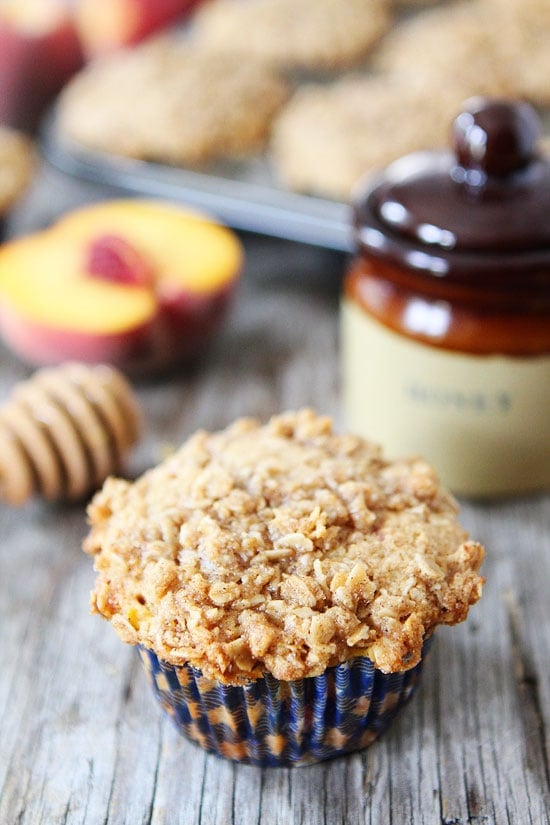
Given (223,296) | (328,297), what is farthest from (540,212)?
(328,297)

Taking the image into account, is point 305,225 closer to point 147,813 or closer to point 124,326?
point 124,326

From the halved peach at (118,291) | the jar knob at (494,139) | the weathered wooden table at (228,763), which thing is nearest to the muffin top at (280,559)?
the weathered wooden table at (228,763)

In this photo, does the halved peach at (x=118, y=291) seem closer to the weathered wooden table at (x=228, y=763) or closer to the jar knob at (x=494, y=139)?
the weathered wooden table at (x=228, y=763)

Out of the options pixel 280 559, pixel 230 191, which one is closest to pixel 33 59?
pixel 230 191

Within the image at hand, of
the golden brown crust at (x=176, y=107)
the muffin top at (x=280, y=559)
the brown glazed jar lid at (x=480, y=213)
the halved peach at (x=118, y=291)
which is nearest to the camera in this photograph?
the muffin top at (x=280, y=559)

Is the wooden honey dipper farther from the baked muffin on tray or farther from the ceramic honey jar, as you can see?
the baked muffin on tray

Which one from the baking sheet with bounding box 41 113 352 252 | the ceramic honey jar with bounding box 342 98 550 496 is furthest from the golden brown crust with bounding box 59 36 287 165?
the ceramic honey jar with bounding box 342 98 550 496

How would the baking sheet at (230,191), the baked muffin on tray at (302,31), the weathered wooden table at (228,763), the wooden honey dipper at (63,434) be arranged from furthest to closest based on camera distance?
→ the baked muffin on tray at (302,31) → the baking sheet at (230,191) → the wooden honey dipper at (63,434) → the weathered wooden table at (228,763)
